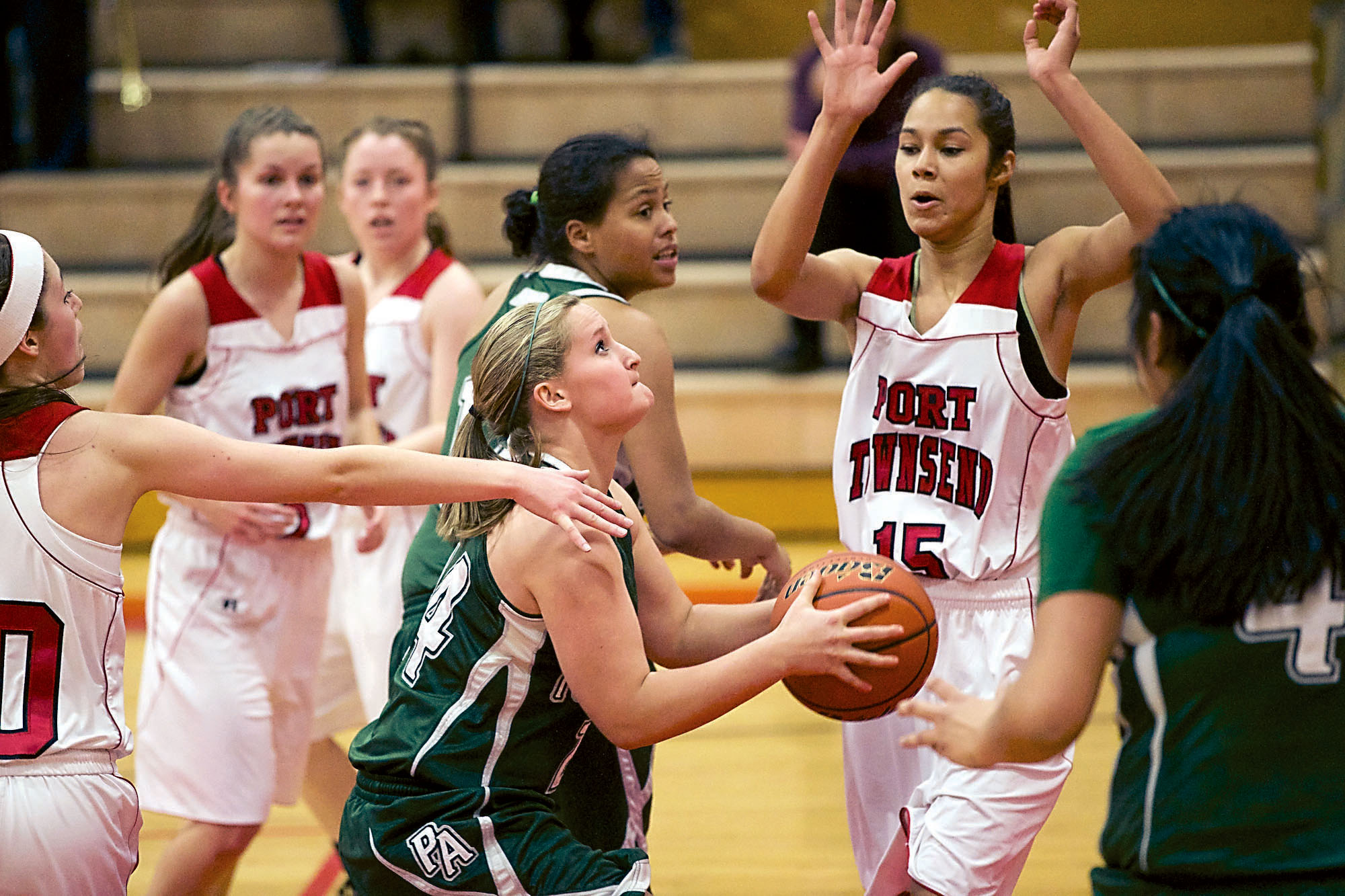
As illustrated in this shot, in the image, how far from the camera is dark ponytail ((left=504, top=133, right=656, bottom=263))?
3322 mm

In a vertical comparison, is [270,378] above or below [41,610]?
above

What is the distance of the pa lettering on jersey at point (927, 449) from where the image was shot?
10.2ft

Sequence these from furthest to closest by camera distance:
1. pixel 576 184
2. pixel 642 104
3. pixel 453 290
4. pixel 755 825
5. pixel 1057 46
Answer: pixel 642 104
pixel 755 825
pixel 453 290
pixel 576 184
pixel 1057 46

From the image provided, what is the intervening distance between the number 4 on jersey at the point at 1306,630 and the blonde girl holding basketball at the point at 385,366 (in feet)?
8.95

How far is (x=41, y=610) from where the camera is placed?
2.38 m

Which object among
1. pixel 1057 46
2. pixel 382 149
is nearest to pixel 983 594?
pixel 1057 46

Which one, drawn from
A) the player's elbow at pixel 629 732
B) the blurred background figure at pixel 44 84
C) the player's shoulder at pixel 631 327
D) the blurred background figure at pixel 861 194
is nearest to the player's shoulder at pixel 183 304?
the player's shoulder at pixel 631 327

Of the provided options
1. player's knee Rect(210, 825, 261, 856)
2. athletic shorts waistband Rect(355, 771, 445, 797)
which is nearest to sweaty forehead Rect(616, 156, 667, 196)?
athletic shorts waistband Rect(355, 771, 445, 797)

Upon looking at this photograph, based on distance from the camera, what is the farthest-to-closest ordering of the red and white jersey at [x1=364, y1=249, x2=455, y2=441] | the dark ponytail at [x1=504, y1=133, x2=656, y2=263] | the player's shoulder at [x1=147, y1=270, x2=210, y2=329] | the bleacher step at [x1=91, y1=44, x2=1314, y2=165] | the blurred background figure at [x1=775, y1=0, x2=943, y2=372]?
1. the bleacher step at [x1=91, y1=44, x2=1314, y2=165]
2. the blurred background figure at [x1=775, y1=0, x2=943, y2=372]
3. the red and white jersey at [x1=364, y1=249, x2=455, y2=441]
4. the player's shoulder at [x1=147, y1=270, x2=210, y2=329]
5. the dark ponytail at [x1=504, y1=133, x2=656, y2=263]

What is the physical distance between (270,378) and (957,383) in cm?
186

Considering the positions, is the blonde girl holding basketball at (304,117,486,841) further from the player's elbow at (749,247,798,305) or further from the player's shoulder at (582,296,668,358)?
the player's elbow at (749,247,798,305)

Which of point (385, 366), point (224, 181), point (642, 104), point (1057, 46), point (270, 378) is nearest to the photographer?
point (1057, 46)

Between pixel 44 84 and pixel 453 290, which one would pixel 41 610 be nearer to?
pixel 453 290

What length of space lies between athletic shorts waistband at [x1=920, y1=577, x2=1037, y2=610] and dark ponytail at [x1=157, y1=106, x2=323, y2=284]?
7.14 feet
